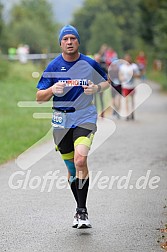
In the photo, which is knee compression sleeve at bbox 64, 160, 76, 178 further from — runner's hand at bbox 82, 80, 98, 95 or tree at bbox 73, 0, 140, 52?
tree at bbox 73, 0, 140, 52

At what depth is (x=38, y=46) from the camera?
270 feet

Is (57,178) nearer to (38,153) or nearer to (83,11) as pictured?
(38,153)

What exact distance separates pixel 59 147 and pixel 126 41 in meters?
110

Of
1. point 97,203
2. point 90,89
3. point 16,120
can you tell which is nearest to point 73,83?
point 90,89

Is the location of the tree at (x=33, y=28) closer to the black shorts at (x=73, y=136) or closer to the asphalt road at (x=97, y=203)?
the asphalt road at (x=97, y=203)

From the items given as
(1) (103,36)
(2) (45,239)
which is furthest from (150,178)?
(1) (103,36)

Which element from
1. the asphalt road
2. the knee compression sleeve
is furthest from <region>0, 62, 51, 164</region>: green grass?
the knee compression sleeve

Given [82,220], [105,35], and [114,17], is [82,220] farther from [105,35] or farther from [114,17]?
[114,17]

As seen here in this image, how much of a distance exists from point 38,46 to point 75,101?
7435cm

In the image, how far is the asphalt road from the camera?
7867 millimetres

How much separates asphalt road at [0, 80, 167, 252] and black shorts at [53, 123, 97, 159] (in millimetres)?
843

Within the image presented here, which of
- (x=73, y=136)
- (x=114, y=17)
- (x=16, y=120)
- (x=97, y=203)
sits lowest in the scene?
(x=97, y=203)

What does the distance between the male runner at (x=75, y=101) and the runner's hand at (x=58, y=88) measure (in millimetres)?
51

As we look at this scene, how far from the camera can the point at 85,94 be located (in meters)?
8.51
